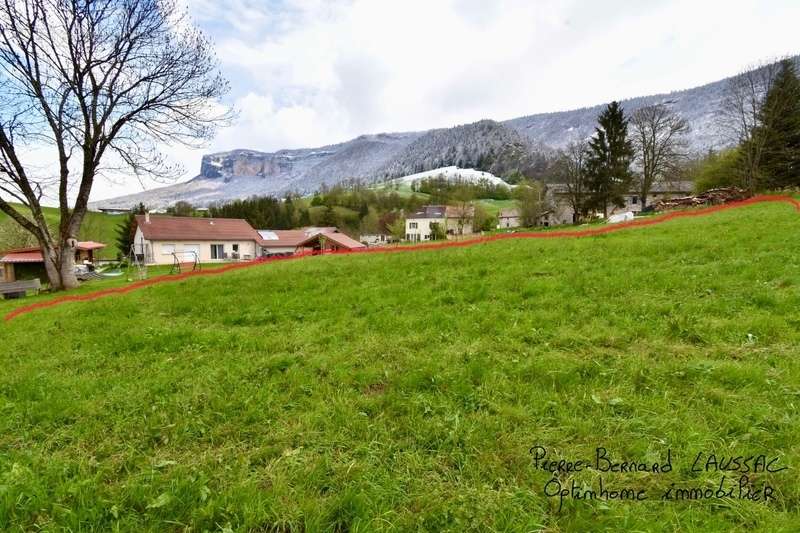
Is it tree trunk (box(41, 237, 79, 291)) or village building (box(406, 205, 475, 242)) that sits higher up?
village building (box(406, 205, 475, 242))

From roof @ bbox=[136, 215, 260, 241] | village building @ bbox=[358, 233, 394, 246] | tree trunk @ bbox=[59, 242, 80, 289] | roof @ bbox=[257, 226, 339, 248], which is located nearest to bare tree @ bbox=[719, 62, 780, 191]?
tree trunk @ bbox=[59, 242, 80, 289]

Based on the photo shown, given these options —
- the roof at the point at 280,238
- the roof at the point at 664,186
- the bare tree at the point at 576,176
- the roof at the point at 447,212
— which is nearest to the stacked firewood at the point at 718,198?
the bare tree at the point at 576,176

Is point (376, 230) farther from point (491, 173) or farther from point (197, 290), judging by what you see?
point (491, 173)

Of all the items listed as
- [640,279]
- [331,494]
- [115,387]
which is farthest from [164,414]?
[640,279]

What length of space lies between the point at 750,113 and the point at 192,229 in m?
57.4

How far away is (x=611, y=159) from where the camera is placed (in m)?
37.8

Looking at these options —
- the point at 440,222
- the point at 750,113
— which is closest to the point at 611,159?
the point at 750,113

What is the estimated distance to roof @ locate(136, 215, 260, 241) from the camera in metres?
40.9

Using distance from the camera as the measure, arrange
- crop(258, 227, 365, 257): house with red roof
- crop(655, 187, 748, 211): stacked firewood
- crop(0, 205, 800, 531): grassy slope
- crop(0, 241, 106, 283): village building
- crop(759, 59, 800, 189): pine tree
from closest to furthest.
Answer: crop(0, 205, 800, 531): grassy slope → crop(655, 187, 748, 211): stacked firewood → crop(759, 59, 800, 189): pine tree → crop(0, 241, 106, 283): village building → crop(258, 227, 365, 257): house with red roof

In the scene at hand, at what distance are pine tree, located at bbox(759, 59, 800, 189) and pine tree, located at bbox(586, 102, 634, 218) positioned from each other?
33.8ft

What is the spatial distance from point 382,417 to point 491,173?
206 metres

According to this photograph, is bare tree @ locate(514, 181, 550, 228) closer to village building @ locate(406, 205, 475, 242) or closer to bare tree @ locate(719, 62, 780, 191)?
village building @ locate(406, 205, 475, 242)

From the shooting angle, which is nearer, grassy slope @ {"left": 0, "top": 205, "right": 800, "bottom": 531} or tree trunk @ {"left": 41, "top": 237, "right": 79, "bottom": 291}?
grassy slope @ {"left": 0, "top": 205, "right": 800, "bottom": 531}

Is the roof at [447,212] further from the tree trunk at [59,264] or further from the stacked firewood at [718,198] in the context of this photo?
the tree trunk at [59,264]
